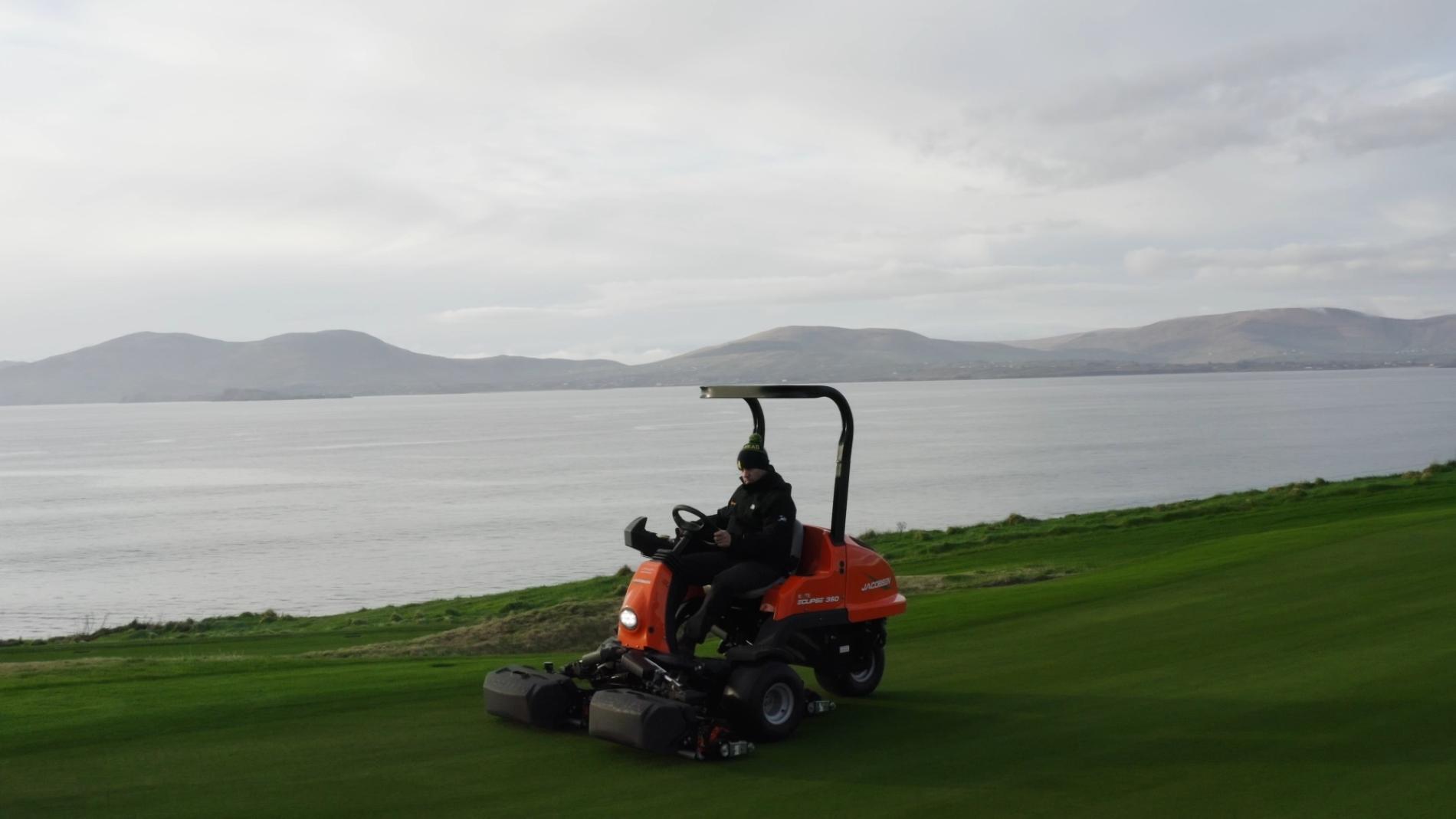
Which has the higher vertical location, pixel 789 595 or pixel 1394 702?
pixel 789 595

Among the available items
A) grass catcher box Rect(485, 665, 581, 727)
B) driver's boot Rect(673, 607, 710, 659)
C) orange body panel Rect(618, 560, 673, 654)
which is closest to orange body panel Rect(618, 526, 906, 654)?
orange body panel Rect(618, 560, 673, 654)

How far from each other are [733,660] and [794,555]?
3.84ft

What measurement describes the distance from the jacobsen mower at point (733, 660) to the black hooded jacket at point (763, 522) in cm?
23

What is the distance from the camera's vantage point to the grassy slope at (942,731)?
7.85 meters

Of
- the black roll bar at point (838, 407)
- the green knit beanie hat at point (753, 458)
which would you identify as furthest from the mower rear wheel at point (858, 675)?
the green knit beanie hat at point (753, 458)

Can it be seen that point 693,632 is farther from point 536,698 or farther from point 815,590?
point 536,698

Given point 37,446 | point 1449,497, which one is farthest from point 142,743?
point 37,446

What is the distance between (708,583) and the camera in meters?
9.88

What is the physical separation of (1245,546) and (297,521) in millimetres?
54879

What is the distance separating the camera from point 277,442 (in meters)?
155

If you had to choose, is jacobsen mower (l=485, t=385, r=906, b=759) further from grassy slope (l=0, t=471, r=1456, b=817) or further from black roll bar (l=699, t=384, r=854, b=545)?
grassy slope (l=0, t=471, r=1456, b=817)

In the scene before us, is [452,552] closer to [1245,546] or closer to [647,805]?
[1245,546]

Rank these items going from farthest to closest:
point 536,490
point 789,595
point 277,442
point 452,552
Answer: point 277,442, point 536,490, point 452,552, point 789,595

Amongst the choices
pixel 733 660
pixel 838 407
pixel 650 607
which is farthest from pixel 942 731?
pixel 838 407
